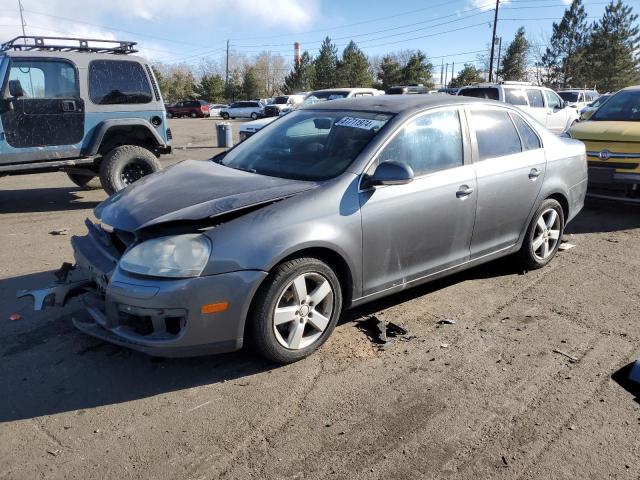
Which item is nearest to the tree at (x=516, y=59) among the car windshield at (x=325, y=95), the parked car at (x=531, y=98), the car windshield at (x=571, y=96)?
the car windshield at (x=571, y=96)

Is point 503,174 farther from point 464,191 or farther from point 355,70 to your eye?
point 355,70

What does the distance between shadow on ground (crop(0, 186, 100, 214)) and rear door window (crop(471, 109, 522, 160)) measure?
241 inches

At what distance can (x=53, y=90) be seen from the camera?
287 inches

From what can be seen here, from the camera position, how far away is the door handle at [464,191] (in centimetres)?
409

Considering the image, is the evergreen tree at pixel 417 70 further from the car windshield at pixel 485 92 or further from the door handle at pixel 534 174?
the door handle at pixel 534 174

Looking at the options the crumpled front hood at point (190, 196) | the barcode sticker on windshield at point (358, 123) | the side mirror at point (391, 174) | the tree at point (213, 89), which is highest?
the tree at point (213, 89)

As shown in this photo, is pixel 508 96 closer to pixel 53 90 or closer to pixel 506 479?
pixel 53 90

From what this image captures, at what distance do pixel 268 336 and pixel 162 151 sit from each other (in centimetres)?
616

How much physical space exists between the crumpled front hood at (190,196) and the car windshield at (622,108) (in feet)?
22.2

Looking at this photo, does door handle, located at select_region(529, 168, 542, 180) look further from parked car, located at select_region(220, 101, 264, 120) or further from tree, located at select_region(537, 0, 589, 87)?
tree, located at select_region(537, 0, 589, 87)

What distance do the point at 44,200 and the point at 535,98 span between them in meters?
13.6

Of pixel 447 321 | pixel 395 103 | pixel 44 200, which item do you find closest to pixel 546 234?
pixel 447 321

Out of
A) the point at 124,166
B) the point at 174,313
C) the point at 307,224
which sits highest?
the point at 307,224

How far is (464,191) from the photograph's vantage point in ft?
13.5
